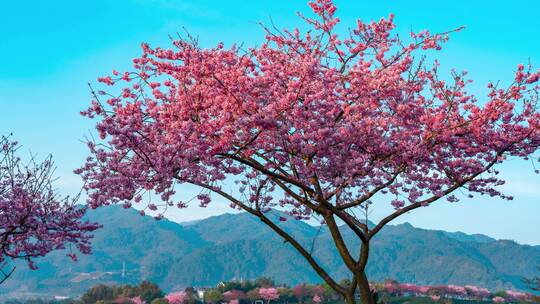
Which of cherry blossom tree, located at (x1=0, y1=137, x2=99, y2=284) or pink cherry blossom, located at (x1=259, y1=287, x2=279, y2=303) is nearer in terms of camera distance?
cherry blossom tree, located at (x1=0, y1=137, x2=99, y2=284)

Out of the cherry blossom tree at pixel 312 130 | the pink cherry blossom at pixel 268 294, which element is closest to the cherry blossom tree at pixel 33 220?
the cherry blossom tree at pixel 312 130

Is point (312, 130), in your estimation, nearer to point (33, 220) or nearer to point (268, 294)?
point (33, 220)

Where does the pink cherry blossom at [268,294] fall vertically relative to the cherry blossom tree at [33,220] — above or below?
above

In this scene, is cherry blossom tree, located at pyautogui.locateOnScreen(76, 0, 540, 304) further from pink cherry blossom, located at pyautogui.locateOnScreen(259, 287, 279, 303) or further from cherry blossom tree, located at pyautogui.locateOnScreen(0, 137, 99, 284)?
pink cherry blossom, located at pyautogui.locateOnScreen(259, 287, 279, 303)

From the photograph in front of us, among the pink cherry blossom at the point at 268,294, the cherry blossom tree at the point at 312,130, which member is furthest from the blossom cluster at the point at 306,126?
the pink cherry blossom at the point at 268,294

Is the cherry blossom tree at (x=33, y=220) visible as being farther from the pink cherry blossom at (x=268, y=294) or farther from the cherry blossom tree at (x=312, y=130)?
the pink cherry blossom at (x=268, y=294)

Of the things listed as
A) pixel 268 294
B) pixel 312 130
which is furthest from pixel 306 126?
pixel 268 294

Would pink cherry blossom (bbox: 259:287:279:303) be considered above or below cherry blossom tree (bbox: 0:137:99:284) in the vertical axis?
above

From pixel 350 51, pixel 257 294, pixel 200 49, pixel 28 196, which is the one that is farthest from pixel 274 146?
pixel 257 294

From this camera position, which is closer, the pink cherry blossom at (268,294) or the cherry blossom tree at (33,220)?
the cherry blossom tree at (33,220)

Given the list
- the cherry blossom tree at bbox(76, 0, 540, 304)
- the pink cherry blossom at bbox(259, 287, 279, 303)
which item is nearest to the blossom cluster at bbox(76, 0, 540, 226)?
the cherry blossom tree at bbox(76, 0, 540, 304)

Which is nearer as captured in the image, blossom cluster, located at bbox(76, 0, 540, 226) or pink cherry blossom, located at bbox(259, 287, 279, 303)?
blossom cluster, located at bbox(76, 0, 540, 226)

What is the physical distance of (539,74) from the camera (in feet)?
58.2

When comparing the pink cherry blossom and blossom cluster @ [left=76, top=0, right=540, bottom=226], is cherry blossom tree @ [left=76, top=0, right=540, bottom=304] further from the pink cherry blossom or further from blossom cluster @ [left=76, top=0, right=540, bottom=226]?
the pink cherry blossom
